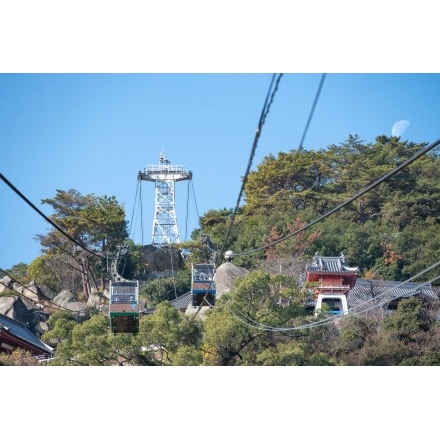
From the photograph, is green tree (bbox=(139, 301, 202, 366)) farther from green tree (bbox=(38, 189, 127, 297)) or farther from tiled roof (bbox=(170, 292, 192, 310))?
green tree (bbox=(38, 189, 127, 297))

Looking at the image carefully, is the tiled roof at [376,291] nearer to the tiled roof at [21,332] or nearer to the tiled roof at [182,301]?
the tiled roof at [182,301]

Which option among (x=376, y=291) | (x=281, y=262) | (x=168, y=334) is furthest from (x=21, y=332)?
(x=376, y=291)

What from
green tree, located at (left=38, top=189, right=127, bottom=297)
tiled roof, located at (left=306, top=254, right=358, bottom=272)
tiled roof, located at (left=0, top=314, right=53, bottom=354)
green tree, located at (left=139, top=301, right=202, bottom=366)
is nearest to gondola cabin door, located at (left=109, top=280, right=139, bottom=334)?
green tree, located at (left=139, top=301, right=202, bottom=366)

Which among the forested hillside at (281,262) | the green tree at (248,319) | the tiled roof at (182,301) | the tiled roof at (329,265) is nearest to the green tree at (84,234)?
the forested hillside at (281,262)

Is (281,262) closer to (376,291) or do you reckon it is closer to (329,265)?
(329,265)

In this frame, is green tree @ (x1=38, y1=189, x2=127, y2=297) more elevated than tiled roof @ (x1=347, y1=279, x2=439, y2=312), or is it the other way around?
green tree @ (x1=38, y1=189, x2=127, y2=297)
